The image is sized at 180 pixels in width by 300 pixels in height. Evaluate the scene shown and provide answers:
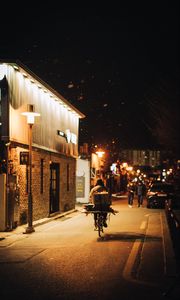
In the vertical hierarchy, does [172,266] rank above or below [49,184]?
below

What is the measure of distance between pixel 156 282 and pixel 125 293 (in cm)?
104

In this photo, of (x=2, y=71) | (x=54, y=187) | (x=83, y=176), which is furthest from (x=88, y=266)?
(x=83, y=176)

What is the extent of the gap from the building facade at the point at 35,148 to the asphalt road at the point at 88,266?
2653mm

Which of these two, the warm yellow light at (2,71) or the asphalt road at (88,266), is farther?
the warm yellow light at (2,71)

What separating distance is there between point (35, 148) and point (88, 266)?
38.7ft

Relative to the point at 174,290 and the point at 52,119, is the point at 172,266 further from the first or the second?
the point at 52,119

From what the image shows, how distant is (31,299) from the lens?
7.42 m

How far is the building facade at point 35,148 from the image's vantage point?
A: 1731cm

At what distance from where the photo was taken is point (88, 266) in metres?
10.1

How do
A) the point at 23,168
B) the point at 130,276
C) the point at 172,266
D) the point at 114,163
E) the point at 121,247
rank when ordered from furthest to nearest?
the point at 114,163 → the point at 23,168 → the point at 121,247 → the point at 172,266 → the point at 130,276

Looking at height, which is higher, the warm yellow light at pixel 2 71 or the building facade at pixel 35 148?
the warm yellow light at pixel 2 71

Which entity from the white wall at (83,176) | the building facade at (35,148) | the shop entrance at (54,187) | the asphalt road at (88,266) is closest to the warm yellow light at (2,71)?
the building facade at (35,148)

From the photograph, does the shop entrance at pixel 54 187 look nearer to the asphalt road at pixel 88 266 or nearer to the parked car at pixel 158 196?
the parked car at pixel 158 196

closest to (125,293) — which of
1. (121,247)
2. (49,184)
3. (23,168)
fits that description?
(121,247)
